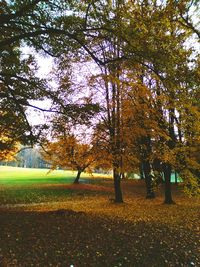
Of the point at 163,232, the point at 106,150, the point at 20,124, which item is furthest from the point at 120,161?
the point at 163,232

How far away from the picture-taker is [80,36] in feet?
39.3

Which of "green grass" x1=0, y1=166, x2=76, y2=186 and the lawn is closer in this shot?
the lawn

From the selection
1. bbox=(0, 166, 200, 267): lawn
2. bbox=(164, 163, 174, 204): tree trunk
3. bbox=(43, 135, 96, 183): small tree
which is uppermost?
bbox=(43, 135, 96, 183): small tree

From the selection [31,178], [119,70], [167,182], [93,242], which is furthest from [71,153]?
[31,178]

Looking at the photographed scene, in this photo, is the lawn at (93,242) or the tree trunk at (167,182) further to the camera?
the tree trunk at (167,182)

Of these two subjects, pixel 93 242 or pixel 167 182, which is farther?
pixel 167 182

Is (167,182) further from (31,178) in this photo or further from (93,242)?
(31,178)

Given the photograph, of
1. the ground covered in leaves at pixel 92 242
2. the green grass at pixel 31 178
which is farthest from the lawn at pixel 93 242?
the green grass at pixel 31 178

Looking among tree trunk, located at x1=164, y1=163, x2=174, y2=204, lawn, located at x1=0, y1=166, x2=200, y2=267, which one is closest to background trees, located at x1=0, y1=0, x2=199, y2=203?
tree trunk, located at x1=164, y1=163, x2=174, y2=204

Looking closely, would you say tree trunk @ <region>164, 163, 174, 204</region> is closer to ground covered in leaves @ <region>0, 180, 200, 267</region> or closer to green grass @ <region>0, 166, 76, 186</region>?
ground covered in leaves @ <region>0, 180, 200, 267</region>

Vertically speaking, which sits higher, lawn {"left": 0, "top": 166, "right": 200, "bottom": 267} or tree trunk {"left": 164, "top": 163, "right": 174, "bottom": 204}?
tree trunk {"left": 164, "top": 163, "right": 174, "bottom": 204}

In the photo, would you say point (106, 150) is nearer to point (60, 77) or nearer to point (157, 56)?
point (60, 77)

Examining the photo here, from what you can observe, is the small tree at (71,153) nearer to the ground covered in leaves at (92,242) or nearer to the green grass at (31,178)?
the green grass at (31,178)

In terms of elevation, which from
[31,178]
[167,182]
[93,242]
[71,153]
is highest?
[71,153]
